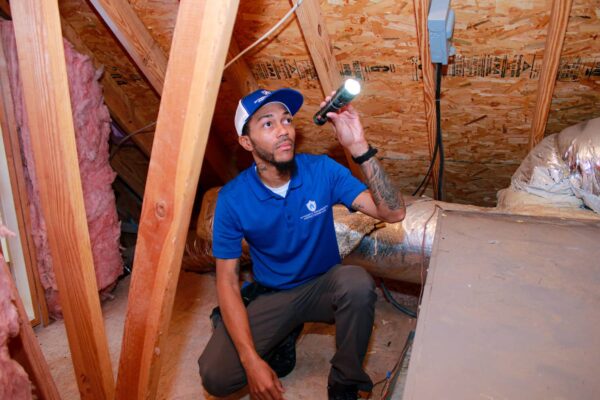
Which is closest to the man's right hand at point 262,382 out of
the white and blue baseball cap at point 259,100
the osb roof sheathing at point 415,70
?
the white and blue baseball cap at point 259,100

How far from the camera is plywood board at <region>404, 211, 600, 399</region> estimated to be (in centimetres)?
77

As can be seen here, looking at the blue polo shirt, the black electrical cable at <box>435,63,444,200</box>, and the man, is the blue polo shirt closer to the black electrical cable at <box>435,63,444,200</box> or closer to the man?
the man

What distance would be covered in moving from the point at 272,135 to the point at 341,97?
0.42 m

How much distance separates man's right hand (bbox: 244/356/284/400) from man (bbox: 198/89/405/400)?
0.07 ft

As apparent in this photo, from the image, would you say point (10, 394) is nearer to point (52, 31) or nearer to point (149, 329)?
point (149, 329)

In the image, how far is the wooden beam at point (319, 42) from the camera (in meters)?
1.82

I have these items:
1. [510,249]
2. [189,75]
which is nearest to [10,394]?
[189,75]

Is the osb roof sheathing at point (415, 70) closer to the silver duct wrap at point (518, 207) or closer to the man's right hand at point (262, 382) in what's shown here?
the silver duct wrap at point (518, 207)

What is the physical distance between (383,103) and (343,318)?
1076 millimetres

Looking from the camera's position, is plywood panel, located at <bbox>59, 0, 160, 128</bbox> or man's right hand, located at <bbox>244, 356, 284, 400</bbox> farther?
plywood panel, located at <bbox>59, 0, 160, 128</bbox>

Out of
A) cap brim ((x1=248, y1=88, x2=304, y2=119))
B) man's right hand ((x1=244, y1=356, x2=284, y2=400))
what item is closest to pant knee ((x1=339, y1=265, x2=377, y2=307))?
man's right hand ((x1=244, y1=356, x2=284, y2=400))

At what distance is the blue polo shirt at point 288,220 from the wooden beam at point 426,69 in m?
0.55

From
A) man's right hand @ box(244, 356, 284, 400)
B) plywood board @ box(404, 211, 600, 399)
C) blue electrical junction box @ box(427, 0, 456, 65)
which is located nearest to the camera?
plywood board @ box(404, 211, 600, 399)

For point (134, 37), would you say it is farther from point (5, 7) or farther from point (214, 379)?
point (214, 379)
